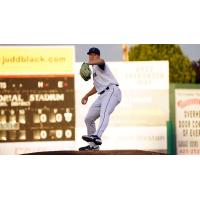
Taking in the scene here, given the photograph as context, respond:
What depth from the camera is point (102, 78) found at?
5.52 m

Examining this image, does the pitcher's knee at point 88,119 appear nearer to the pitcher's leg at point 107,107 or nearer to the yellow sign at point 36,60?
the pitcher's leg at point 107,107

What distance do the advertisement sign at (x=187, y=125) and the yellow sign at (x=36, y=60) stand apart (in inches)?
41.0

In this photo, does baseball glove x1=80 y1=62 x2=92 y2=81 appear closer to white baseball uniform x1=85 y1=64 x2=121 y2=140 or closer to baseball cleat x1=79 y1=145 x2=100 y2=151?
white baseball uniform x1=85 y1=64 x2=121 y2=140

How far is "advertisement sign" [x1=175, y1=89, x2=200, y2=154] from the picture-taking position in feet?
18.1

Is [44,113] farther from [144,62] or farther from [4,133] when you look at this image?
[144,62]

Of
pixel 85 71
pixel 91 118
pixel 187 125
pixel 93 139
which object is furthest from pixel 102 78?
pixel 187 125

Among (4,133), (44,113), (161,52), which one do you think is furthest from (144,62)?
(4,133)

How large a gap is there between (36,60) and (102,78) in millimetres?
620

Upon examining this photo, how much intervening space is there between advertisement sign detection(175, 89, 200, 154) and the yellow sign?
41.0 inches

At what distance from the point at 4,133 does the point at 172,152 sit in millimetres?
1528

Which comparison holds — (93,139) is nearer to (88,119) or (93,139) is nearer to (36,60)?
(88,119)

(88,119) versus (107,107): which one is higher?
(107,107)

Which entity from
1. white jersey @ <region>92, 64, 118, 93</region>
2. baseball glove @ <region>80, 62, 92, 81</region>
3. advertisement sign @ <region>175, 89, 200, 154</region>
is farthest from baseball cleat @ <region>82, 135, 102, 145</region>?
advertisement sign @ <region>175, 89, 200, 154</region>
